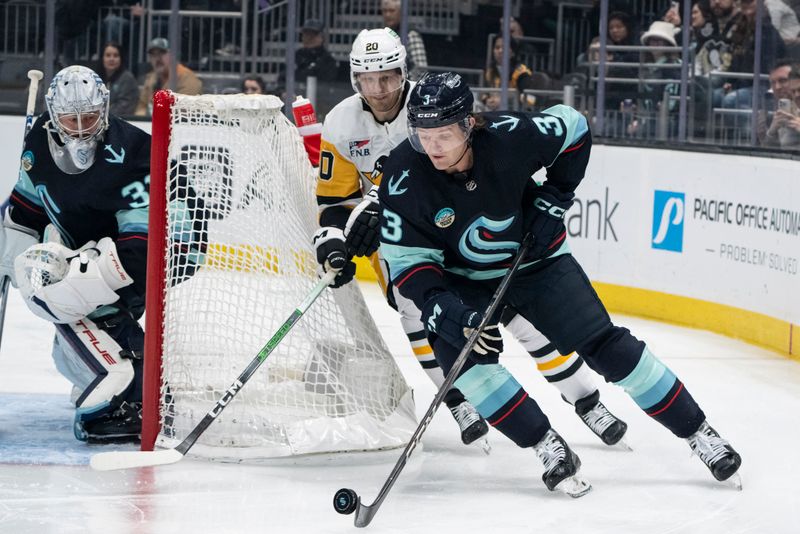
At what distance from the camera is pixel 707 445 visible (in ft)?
10.8

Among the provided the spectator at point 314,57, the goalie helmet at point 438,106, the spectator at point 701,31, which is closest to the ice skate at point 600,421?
the goalie helmet at point 438,106

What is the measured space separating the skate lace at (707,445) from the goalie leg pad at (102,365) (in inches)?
60.4

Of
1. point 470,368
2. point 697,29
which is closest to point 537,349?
point 470,368

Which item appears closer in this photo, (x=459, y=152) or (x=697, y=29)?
(x=459, y=152)

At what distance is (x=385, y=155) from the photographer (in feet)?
12.3

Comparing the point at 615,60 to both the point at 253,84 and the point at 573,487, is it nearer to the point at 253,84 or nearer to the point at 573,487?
the point at 253,84

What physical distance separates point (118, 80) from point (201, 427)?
4.11m

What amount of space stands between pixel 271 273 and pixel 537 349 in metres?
0.77

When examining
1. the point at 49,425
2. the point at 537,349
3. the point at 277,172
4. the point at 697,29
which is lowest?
the point at 49,425

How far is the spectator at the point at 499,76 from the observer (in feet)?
22.3

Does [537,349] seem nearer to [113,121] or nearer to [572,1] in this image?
[113,121]

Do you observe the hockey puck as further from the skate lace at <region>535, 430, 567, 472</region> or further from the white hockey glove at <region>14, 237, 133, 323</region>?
the white hockey glove at <region>14, 237, 133, 323</region>

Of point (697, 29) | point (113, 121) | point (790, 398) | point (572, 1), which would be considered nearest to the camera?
point (113, 121)

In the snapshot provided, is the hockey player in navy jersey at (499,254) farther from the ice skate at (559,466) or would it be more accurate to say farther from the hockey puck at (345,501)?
the hockey puck at (345,501)
